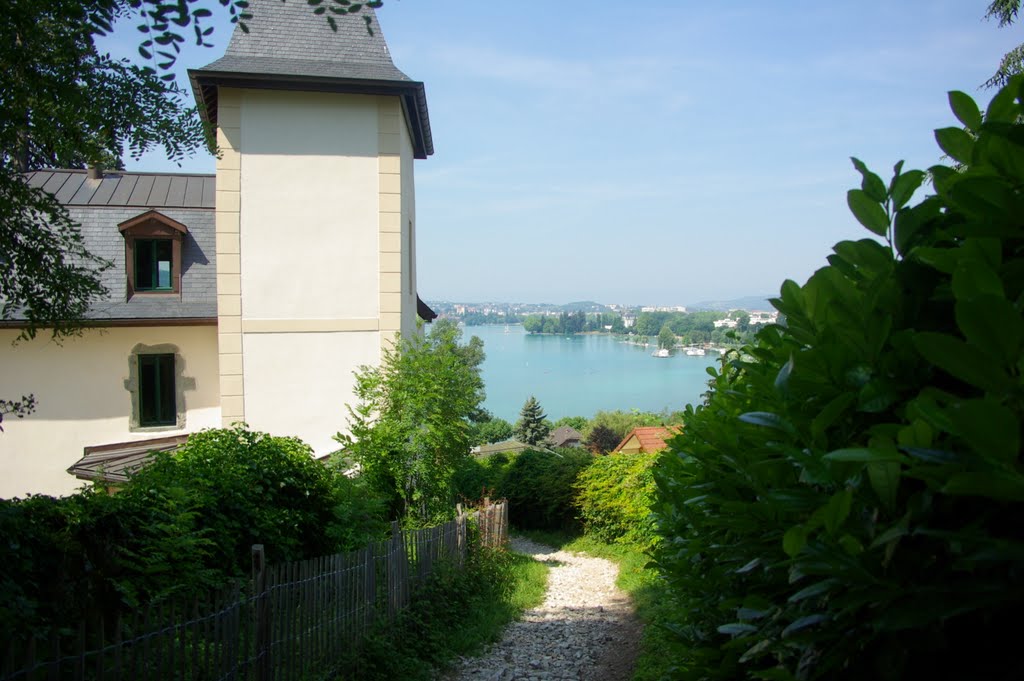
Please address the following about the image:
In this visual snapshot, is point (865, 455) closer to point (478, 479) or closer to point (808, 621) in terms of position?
point (808, 621)

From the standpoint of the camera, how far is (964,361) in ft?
3.47

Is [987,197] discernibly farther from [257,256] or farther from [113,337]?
[113,337]

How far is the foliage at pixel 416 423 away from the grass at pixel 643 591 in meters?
3.70

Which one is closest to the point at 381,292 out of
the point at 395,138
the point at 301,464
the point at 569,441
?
the point at 395,138

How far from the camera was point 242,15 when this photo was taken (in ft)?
14.2

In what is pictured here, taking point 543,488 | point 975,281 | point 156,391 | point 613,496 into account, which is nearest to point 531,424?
point 543,488

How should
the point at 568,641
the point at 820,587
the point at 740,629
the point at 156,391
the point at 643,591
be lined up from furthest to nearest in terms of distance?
the point at 156,391, the point at 643,591, the point at 568,641, the point at 740,629, the point at 820,587

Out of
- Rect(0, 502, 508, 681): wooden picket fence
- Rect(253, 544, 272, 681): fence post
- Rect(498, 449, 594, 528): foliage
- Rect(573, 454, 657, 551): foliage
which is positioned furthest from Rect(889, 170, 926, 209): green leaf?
Rect(498, 449, 594, 528): foliage

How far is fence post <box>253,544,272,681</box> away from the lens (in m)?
5.50

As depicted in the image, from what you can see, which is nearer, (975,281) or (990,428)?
(990,428)

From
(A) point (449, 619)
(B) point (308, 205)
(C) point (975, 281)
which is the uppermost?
(B) point (308, 205)

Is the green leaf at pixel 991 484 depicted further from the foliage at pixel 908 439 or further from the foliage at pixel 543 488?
the foliage at pixel 543 488

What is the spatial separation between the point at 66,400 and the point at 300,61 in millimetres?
7729

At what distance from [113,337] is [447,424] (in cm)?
691
